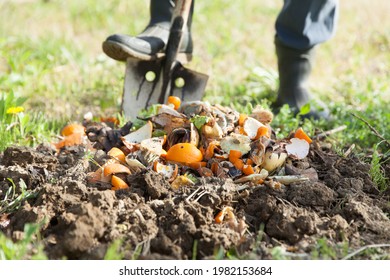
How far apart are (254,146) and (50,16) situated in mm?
3850

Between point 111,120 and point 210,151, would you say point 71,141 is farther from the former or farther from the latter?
point 210,151

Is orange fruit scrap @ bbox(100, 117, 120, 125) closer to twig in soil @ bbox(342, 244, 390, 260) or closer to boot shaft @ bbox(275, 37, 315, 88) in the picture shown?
boot shaft @ bbox(275, 37, 315, 88)

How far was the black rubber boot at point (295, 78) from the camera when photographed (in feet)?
13.2

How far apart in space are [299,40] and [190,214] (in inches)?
74.8

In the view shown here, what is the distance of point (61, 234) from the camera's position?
89.5 inches

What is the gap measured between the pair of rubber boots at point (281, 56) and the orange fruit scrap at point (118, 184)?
1268 millimetres

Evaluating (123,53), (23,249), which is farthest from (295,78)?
(23,249)

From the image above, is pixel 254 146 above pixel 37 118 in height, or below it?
above

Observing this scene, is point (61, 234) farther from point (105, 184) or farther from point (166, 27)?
point (166, 27)

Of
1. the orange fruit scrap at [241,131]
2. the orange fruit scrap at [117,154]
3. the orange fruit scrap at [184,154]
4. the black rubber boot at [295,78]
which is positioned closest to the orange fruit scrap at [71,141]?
the orange fruit scrap at [117,154]

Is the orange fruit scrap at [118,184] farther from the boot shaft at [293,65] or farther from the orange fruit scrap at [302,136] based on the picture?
the boot shaft at [293,65]

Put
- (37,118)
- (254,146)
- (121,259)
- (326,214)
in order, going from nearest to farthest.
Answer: (121,259) < (326,214) < (254,146) < (37,118)

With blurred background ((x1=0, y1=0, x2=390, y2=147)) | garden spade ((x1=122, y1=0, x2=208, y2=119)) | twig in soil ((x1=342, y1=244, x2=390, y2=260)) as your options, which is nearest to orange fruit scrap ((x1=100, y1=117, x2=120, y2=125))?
garden spade ((x1=122, y1=0, x2=208, y2=119))

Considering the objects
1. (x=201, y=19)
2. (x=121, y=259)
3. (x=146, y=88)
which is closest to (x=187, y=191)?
(x=121, y=259)
